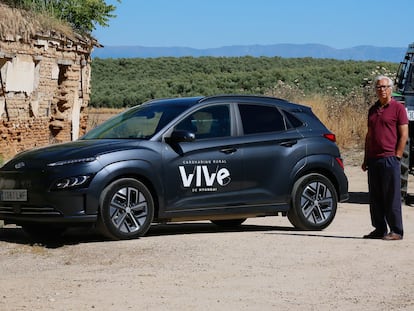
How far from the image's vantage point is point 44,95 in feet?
82.9

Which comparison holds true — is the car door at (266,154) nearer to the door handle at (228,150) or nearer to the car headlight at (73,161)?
the door handle at (228,150)

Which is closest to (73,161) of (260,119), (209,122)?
(209,122)

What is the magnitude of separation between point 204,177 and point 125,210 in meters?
1.20

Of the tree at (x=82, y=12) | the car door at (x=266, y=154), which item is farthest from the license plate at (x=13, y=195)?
the tree at (x=82, y=12)

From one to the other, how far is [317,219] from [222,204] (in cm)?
142

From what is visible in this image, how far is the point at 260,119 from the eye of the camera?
1332 cm

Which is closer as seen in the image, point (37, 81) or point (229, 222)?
point (229, 222)

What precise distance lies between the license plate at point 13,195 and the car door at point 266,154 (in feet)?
9.07

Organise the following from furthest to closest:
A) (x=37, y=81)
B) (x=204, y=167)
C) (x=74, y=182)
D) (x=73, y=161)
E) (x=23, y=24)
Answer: (x=37, y=81) → (x=23, y=24) → (x=204, y=167) → (x=73, y=161) → (x=74, y=182)

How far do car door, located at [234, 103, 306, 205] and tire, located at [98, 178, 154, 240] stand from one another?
1.48 m

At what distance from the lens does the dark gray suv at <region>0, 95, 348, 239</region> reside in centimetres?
1174

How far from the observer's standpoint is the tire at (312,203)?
43.4ft

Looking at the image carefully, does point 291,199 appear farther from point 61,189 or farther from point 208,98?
point 61,189

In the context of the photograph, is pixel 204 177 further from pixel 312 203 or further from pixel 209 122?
pixel 312 203
